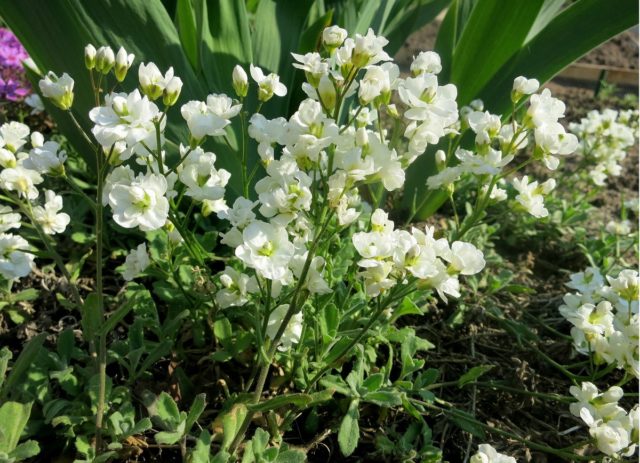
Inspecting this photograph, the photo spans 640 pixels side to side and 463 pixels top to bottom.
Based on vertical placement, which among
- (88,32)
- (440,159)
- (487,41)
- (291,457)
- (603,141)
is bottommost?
(291,457)

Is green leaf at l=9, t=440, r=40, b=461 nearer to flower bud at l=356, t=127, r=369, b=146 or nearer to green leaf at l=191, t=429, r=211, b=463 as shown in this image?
green leaf at l=191, t=429, r=211, b=463

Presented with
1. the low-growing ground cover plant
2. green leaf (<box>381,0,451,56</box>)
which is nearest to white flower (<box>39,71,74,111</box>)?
the low-growing ground cover plant

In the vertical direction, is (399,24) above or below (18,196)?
above

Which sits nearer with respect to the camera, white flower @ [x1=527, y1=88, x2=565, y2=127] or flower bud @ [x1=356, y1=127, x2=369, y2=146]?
flower bud @ [x1=356, y1=127, x2=369, y2=146]

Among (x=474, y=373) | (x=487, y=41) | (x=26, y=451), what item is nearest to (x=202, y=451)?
(x=26, y=451)

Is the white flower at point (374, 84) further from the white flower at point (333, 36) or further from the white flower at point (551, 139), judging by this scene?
the white flower at point (551, 139)

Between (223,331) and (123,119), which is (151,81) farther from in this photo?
(223,331)
